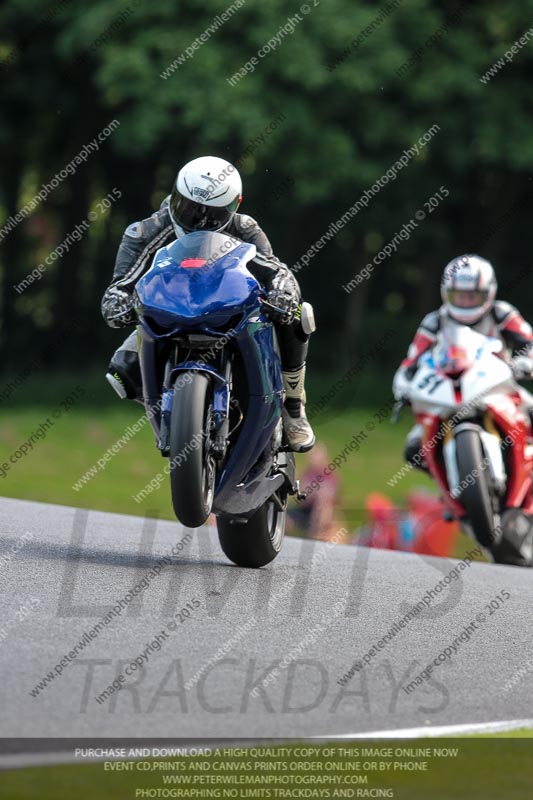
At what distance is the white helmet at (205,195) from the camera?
669 cm

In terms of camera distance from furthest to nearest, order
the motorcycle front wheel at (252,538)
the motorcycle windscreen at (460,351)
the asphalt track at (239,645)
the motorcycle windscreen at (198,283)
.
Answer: the motorcycle windscreen at (460,351) → the motorcycle front wheel at (252,538) → the motorcycle windscreen at (198,283) → the asphalt track at (239,645)

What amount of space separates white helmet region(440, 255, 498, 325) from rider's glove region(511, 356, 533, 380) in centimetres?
55

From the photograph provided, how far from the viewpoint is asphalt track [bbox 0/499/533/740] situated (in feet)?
14.9

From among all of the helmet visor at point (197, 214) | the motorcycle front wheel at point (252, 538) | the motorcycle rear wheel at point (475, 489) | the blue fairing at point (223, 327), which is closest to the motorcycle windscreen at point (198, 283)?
the blue fairing at point (223, 327)

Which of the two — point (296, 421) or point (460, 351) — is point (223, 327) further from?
point (460, 351)

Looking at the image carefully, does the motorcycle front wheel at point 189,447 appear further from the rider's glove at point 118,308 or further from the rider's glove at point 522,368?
the rider's glove at point 522,368

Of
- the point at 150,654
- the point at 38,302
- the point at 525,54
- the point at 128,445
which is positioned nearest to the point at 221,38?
the point at 525,54

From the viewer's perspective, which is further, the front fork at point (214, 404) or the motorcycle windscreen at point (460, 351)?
the motorcycle windscreen at point (460, 351)

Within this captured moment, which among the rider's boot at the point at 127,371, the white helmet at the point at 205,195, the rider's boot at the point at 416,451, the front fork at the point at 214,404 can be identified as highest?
the white helmet at the point at 205,195

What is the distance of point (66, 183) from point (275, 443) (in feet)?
77.7

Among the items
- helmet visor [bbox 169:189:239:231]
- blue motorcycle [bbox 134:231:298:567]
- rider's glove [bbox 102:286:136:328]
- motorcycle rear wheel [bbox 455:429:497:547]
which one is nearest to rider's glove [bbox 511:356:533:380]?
motorcycle rear wheel [bbox 455:429:497:547]

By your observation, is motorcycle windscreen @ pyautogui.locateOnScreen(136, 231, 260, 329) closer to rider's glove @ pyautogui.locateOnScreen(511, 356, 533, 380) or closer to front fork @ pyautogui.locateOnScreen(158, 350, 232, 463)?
front fork @ pyautogui.locateOnScreen(158, 350, 232, 463)

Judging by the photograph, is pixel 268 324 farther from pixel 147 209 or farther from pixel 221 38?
pixel 147 209

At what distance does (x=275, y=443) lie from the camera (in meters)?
7.11
